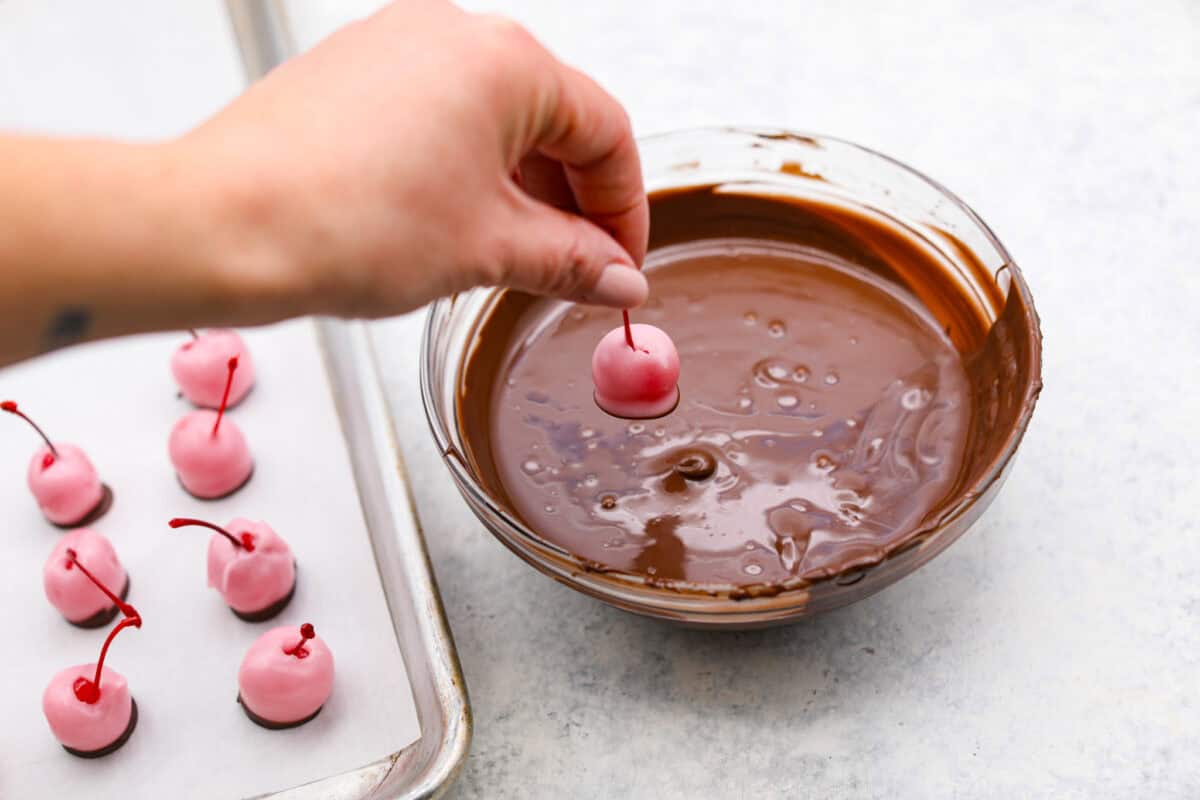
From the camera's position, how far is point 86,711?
1.21m

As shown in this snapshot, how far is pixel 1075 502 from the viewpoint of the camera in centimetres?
140

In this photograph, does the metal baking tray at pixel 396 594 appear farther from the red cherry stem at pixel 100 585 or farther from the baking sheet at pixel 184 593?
the red cherry stem at pixel 100 585

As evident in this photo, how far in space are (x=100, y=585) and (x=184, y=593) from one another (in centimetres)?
13

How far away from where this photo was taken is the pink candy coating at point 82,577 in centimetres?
133

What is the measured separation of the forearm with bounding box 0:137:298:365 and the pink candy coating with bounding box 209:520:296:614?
500mm

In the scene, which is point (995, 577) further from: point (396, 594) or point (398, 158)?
point (398, 158)

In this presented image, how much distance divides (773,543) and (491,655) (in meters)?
0.34

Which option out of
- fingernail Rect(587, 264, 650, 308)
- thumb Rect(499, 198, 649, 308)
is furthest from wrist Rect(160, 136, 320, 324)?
fingernail Rect(587, 264, 650, 308)

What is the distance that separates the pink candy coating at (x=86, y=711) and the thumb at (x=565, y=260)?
2.00ft

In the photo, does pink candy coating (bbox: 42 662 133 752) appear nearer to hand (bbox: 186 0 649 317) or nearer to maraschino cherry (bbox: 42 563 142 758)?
maraschino cherry (bbox: 42 563 142 758)

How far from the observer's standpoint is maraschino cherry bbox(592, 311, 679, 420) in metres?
1.28

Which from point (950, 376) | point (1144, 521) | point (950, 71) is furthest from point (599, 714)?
point (950, 71)

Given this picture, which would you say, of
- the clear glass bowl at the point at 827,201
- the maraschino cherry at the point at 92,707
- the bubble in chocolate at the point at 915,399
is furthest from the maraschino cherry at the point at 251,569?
the bubble in chocolate at the point at 915,399

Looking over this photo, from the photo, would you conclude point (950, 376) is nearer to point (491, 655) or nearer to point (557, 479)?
point (557, 479)
